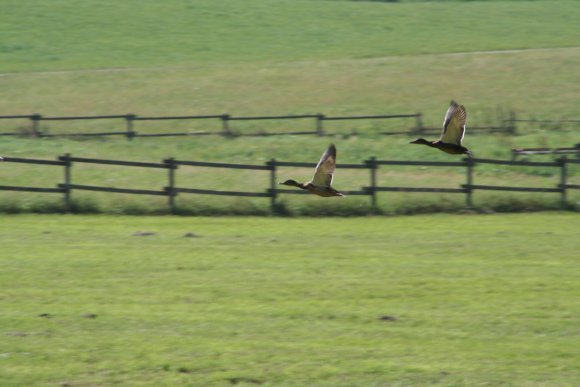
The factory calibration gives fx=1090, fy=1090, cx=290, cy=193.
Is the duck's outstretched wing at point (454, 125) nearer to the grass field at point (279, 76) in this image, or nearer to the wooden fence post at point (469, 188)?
the grass field at point (279, 76)

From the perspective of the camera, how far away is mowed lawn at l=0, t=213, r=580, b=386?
424 inches

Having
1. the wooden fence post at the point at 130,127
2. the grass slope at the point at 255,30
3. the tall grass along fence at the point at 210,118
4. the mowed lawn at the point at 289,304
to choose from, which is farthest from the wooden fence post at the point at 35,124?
the mowed lawn at the point at 289,304

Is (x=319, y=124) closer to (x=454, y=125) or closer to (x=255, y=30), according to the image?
(x=255, y=30)

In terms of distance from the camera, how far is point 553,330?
1235 centimetres

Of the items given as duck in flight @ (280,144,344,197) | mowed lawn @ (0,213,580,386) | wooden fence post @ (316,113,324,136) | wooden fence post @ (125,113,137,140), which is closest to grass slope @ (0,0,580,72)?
wooden fence post @ (125,113,137,140)

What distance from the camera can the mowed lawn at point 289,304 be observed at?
424 inches

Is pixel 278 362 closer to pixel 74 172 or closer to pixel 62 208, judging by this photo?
pixel 62 208

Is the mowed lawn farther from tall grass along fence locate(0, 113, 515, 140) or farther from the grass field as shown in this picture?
tall grass along fence locate(0, 113, 515, 140)

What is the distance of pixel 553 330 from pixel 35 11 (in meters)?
58.3

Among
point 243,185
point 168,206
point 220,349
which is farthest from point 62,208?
point 220,349

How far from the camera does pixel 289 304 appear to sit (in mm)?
13812

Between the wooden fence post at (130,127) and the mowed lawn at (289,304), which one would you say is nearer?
the mowed lawn at (289,304)

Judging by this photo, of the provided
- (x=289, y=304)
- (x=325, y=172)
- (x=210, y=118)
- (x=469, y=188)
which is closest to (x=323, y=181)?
(x=325, y=172)

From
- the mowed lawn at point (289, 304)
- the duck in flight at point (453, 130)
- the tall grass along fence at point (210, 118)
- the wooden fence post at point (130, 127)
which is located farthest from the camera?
the wooden fence post at point (130, 127)
